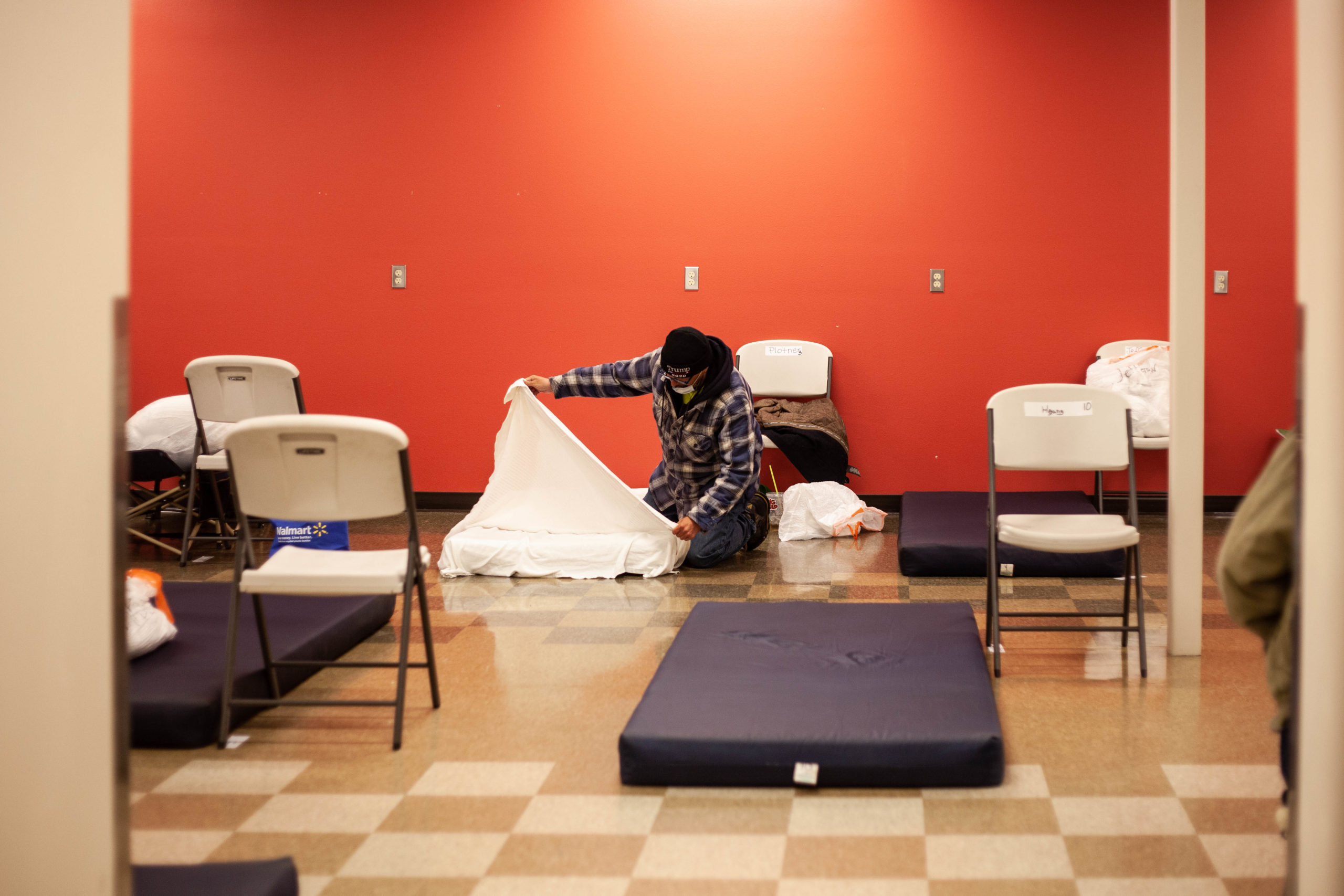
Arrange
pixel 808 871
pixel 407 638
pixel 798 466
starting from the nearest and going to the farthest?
pixel 808 871
pixel 407 638
pixel 798 466

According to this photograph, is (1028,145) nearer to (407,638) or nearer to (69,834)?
(407,638)

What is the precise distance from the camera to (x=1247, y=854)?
2.03m

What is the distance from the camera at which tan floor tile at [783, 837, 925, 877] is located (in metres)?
2.00

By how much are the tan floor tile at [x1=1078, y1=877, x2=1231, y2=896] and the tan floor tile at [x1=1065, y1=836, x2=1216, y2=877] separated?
0.01m

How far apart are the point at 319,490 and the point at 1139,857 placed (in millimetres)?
1990

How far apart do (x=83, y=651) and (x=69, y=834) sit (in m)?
0.25

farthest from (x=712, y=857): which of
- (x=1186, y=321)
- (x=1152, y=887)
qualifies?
(x=1186, y=321)

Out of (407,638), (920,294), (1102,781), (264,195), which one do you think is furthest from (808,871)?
(264,195)

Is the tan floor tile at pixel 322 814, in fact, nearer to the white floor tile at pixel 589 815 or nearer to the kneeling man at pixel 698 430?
the white floor tile at pixel 589 815

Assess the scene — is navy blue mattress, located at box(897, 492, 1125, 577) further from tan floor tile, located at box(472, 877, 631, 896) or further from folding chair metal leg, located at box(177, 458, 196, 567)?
folding chair metal leg, located at box(177, 458, 196, 567)

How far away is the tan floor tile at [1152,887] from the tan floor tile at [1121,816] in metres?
0.19

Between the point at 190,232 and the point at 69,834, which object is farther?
the point at 190,232

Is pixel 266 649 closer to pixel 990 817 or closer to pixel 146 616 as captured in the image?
pixel 146 616

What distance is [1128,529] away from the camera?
10.5ft
